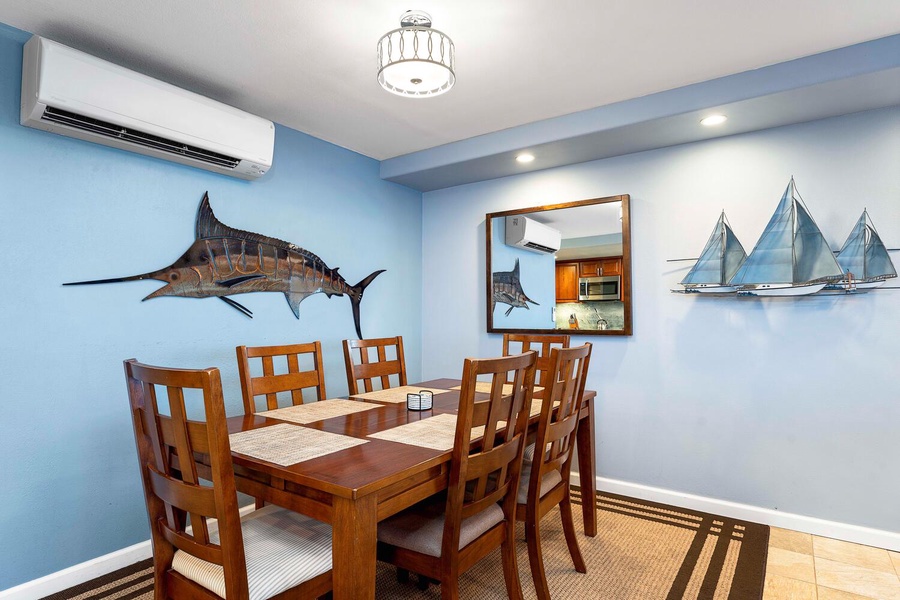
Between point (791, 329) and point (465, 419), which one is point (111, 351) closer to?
point (465, 419)

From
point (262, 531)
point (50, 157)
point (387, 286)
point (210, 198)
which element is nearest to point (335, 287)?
point (387, 286)

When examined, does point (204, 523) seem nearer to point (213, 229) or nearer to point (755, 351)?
point (213, 229)

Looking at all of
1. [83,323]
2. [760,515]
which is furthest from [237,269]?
[760,515]

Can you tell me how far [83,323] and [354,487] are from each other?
178 centimetres

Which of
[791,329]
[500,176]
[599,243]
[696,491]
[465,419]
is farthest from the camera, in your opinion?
[500,176]

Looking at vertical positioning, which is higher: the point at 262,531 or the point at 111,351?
the point at 111,351

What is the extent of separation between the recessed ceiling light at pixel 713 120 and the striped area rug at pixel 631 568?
87.3 inches

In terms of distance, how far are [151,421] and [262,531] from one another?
514mm

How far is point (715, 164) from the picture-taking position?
9.59ft

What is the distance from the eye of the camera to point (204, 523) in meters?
1.26

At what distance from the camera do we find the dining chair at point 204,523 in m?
1.16

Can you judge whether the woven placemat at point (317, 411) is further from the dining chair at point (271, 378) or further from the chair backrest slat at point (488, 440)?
the chair backrest slat at point (488, 440)

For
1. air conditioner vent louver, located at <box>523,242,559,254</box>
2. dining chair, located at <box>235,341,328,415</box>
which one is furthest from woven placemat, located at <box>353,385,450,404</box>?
air conditioner vent louver, located at <box>523,242,559,254</box>

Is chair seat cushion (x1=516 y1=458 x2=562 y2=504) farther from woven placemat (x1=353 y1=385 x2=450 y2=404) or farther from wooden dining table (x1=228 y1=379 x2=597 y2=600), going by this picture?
woven placemat (x1=353 y1=385 x2=450 y2=404)
